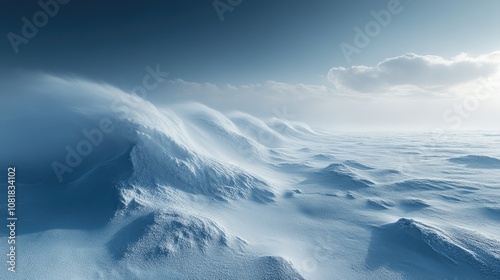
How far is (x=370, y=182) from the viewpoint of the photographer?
2761 cm

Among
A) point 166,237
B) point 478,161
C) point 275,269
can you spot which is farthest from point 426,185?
point 166,237

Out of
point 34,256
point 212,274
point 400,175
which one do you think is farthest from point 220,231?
point 400,175

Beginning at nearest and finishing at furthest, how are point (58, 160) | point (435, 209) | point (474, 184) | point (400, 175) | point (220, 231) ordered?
point (220, 231)
point (435, 209)
point (58, 160)
point (474, 184)
point (400, 175)

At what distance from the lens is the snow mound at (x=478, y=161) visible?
1496 inches

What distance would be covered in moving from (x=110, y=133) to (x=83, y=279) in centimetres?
1723

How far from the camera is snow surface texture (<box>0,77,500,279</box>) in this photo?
12188mm

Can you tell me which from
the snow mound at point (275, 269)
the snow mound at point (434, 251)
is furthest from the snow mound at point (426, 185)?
the snow mound at point (275, 269)

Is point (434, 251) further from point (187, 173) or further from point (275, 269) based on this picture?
point (187, 173)

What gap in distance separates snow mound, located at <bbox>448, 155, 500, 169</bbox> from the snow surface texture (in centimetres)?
797

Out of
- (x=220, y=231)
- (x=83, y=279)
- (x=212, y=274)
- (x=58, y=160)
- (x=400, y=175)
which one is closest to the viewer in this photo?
(x=83, y=279)

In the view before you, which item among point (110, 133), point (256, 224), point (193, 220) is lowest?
point (256, 224)

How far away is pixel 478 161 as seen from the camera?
→ 41.0 metres

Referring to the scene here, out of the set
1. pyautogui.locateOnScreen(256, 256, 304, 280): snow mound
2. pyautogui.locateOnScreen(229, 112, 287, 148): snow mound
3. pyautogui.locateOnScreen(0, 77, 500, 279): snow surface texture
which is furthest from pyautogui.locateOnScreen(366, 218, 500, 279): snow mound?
pyautogui.locateOnScreen(229, 112, 287, 148): snow mound

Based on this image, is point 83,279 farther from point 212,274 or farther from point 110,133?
point 110,133
